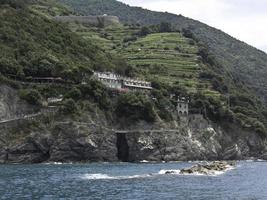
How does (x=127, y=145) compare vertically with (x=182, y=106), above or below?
below

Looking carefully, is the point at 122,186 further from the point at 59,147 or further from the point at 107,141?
the point at 107,141

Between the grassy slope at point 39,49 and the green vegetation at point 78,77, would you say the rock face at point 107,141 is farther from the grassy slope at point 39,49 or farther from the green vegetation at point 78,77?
the grassy slope at point 39,49

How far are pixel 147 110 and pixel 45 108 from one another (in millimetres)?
26871

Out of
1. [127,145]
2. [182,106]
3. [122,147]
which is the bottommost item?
[122,147]

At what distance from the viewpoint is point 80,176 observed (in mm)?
89812

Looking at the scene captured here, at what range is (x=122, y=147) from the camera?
14312cm

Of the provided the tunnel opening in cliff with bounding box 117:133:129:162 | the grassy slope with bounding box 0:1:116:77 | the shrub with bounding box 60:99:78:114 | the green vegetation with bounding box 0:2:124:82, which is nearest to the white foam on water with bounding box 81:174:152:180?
the shrub with bounding box 60:99:78:114

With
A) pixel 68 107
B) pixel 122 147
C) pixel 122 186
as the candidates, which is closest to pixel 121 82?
pixel 122 147

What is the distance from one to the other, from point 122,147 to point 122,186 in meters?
66.6

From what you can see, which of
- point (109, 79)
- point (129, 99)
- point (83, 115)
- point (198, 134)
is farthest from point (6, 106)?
point (198, 134)

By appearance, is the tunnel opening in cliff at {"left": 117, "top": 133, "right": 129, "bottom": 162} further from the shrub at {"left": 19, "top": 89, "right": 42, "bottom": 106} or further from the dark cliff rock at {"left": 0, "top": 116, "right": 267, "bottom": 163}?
the shrub at {"left": 19, "top": 89, "right": 42, "bottom": 106}

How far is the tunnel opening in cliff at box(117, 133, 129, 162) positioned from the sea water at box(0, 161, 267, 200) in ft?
143

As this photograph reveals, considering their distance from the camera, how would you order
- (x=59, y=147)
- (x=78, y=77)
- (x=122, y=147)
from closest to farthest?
1. (x=59, y=147)
2. (x=122, y=147)
3. (x=78, y=77)

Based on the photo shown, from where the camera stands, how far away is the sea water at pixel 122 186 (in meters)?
66.5
